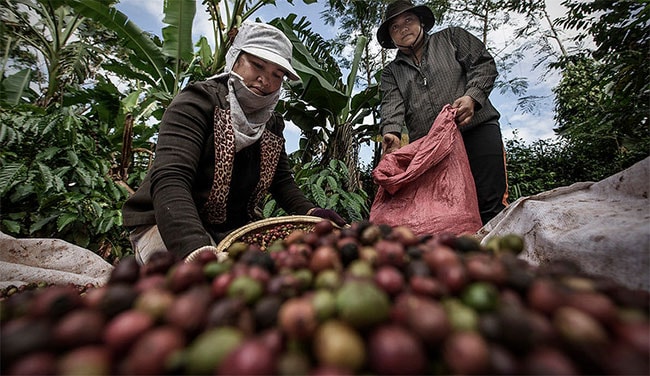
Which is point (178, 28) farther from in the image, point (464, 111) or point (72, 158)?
point (464, 111)

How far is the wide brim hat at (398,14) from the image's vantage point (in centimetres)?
259

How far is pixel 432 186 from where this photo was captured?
6.88ft

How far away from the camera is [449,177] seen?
208 cm

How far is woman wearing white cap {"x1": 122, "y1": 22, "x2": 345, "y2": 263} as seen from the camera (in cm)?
173

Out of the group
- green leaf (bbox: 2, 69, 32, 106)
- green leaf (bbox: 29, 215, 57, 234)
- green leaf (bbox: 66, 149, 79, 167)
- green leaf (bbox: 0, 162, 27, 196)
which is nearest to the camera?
green leaf (bbox: 0, 162, 27, 196)

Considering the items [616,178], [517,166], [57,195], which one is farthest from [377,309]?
[517,166]

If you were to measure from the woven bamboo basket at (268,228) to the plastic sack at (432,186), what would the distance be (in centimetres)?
52

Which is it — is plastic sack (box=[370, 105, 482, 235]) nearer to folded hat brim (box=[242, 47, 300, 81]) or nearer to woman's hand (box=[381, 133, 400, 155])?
woman's hand (box=[381, 133, 400, 155])

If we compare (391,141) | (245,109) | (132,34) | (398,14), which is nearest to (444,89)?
(391,141)

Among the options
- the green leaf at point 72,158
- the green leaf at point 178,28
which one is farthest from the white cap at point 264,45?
the green leaf at point 178,28

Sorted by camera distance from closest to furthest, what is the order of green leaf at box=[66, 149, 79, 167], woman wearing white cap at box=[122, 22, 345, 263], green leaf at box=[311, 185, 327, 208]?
1. woman wearing white cap at box=[122, 22, 345, 263]
2. green leaf at box=[66, 149, 79, 167]
3. green leaf at box=[311, 185, 327, 208]

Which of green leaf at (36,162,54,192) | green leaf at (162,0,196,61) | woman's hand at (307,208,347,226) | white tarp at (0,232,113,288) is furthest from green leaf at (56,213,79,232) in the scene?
green leaf at (162,0,196,61)

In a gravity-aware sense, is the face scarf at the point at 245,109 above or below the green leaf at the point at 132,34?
below

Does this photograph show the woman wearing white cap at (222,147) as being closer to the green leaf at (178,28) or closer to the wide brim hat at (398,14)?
the wide brim hat at (398,14)
